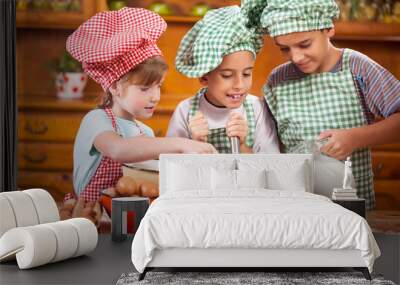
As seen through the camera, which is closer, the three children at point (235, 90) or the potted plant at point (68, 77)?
the three children at point (235, 90)

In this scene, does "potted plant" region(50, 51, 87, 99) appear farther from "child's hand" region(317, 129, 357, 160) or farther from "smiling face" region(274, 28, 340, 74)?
"child's hand" region(317, 129, 357, 160)

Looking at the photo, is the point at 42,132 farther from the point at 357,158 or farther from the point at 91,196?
the point at 357,158

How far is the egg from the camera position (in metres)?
7.31

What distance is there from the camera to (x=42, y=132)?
24.5ft

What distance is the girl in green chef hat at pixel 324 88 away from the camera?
7.11 meters

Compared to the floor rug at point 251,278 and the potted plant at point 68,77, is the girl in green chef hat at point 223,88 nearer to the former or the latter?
the potted plant at point 68,77

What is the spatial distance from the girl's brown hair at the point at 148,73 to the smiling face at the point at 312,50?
3.86ft

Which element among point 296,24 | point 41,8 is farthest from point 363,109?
point 41,8

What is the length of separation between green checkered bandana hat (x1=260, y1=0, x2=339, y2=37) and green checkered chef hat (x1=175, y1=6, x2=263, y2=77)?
180 mm

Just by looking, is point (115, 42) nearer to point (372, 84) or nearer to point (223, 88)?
point (223, 88)

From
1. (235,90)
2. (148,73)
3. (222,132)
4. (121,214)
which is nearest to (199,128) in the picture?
(222,132)

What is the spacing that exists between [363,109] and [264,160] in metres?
1.09

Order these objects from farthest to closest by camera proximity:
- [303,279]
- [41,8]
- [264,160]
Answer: [41,8], [264,160], [303,279]

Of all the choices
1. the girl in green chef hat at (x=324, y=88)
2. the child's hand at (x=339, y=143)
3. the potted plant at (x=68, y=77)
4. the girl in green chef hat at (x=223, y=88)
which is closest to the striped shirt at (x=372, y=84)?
the girl in green chef hat at (x=324, y=88)
